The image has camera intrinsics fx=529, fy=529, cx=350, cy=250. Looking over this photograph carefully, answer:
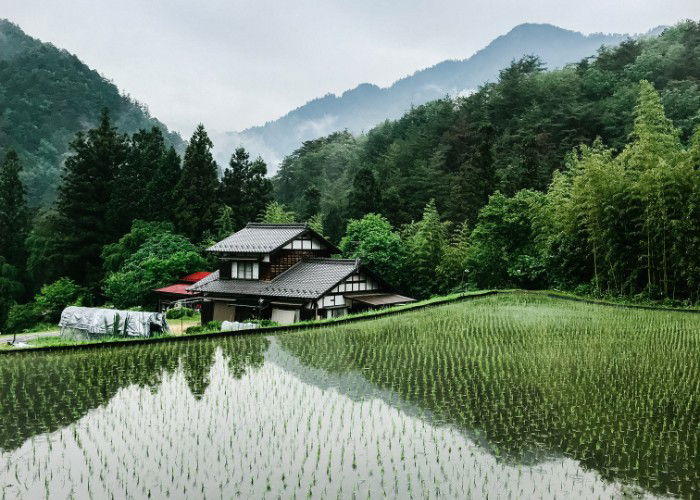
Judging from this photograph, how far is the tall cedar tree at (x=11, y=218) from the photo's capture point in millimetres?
33656

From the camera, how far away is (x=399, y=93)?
161000mm

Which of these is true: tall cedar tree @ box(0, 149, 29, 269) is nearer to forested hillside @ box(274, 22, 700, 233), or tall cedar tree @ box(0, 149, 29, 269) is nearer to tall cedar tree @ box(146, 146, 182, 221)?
tall cedar tree @ box(146, 146, 182, 221)

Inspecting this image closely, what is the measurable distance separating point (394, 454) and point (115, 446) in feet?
10.7

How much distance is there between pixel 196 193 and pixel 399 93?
137598 mm

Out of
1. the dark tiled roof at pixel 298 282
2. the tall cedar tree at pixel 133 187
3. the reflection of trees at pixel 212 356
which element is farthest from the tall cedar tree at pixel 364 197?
the reflection of trees at pixel 212 356

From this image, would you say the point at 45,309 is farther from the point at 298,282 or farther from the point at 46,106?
the point at 46,106

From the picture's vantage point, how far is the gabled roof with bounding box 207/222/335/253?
20219mm

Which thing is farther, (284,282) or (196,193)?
(196,193)

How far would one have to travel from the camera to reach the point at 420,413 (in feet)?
23.5

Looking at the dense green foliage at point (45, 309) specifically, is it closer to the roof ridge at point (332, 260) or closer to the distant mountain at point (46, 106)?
the roof ridge at point (332, 260)

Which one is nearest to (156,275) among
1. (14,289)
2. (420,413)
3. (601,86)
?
(14,289)

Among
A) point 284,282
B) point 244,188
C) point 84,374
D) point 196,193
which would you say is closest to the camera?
point 84,374

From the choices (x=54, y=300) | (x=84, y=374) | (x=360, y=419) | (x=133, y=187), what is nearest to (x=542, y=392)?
(x=360, y=419)

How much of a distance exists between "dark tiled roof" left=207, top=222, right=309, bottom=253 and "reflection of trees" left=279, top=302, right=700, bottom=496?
290 inches
